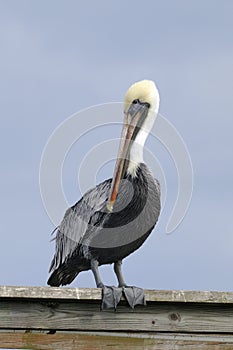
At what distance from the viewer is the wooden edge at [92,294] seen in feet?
14.9

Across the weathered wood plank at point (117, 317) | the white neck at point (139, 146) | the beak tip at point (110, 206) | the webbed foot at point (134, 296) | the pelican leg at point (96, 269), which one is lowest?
the weathered wood plank at point (117, 317)

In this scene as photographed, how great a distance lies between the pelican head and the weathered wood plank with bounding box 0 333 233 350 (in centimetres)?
267

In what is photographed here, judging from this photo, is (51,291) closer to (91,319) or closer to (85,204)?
(91,319)

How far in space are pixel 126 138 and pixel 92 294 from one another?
10.4 feet

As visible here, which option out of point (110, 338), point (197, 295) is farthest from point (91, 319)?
point (197, 295)

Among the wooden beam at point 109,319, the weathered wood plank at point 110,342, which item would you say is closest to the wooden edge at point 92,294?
the wooden beam at point 109,319

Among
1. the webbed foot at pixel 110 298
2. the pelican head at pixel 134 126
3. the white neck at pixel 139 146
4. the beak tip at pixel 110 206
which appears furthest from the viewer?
the white neck at pixel 139 146

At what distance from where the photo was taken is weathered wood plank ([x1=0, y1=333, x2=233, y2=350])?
4594 mm

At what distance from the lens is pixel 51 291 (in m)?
4.59

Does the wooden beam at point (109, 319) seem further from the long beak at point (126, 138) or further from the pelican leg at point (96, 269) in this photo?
the long beak at point (126, 138)

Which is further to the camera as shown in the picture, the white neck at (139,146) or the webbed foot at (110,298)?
the white neck at (139,146)

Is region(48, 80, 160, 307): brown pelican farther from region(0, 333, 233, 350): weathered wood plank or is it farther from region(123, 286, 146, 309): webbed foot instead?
region(0, 333, 233, 350): weathered wood plank

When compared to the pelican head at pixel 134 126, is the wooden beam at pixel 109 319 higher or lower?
lower

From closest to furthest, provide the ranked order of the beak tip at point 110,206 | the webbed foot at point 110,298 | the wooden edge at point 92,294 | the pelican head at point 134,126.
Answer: the wooden edge at point 92,294 < the webbed foot at point 110,298 < the beak tip at point 110,206 < the pelican head at point 134,126
